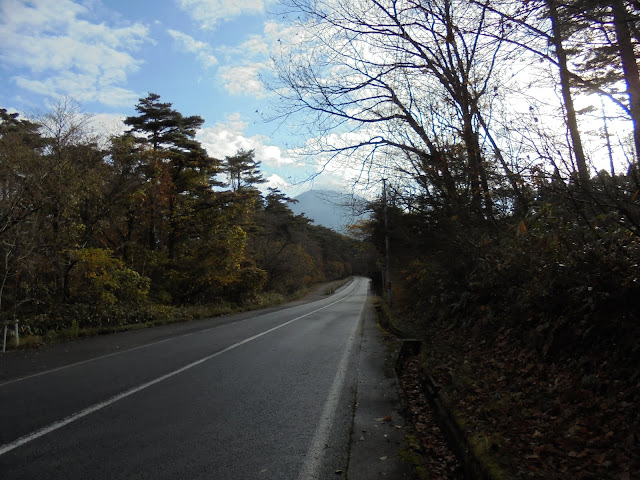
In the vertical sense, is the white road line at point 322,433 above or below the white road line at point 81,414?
below

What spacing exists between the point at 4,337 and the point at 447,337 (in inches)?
451

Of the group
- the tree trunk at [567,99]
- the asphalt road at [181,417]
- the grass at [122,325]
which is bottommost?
the grass at [122,325]

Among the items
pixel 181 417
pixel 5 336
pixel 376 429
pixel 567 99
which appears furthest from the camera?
pixel 5 336

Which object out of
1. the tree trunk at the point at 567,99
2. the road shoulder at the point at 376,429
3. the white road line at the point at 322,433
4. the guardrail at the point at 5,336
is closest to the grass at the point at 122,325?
the guardrail at the point at 5,336

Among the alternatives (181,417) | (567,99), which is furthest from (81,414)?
(567,99)

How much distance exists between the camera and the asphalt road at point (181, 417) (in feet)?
12.9

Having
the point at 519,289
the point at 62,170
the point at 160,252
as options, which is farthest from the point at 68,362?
the point at 160,252

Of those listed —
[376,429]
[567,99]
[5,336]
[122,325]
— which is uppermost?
[567,99]

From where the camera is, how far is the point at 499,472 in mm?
3393

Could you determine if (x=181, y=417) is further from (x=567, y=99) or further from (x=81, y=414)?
(x=567, y=99)

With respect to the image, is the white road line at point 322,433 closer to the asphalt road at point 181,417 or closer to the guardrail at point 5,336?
the asphalt road at point 181,417

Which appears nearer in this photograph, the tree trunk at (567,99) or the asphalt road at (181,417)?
the asphalt road at (181,417)

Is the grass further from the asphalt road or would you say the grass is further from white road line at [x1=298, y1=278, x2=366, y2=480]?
white road line at [x1=298, y1=278, x2=366, y2=480]

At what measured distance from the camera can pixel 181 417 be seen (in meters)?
5.24
